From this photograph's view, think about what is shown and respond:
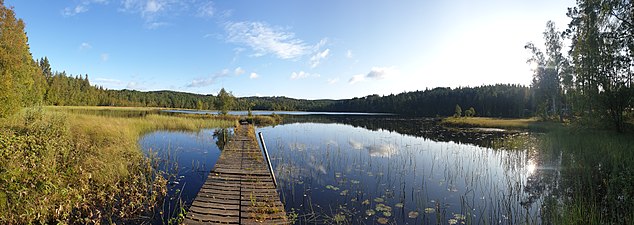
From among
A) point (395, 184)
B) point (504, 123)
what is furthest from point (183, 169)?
point (504, 123)

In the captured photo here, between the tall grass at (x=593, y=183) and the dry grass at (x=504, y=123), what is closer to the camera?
the tall grass at (x=593, y=183)

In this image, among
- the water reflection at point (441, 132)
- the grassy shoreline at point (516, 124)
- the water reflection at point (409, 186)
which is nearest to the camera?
the water reflection at point (409, 186)

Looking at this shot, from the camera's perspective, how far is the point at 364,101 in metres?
155

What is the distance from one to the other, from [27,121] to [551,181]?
2405 cm

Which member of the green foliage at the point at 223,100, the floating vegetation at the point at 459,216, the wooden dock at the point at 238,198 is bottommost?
the floating vegetation at the point at 459,216

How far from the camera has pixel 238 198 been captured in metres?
Answer: 7.22

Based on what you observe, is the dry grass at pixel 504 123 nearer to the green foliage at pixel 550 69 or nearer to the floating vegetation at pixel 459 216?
the green foliage at pixel 550 69

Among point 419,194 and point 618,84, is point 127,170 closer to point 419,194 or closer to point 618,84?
point 419,194

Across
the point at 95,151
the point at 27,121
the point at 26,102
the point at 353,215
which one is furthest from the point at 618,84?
the point at 26,102

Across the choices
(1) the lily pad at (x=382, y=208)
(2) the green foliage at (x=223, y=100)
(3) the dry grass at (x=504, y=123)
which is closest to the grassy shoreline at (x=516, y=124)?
(3) the dry grass at (x=504, y=123)

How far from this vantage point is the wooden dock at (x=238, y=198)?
5.93 m

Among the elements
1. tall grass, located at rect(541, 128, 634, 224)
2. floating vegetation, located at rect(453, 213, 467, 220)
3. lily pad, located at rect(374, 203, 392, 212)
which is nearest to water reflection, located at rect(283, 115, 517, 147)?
tall grass, located at rect(541, 128, 634, 224)

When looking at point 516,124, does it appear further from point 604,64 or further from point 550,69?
point 604,64

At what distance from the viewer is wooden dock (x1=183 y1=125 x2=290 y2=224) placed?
5.93 m
